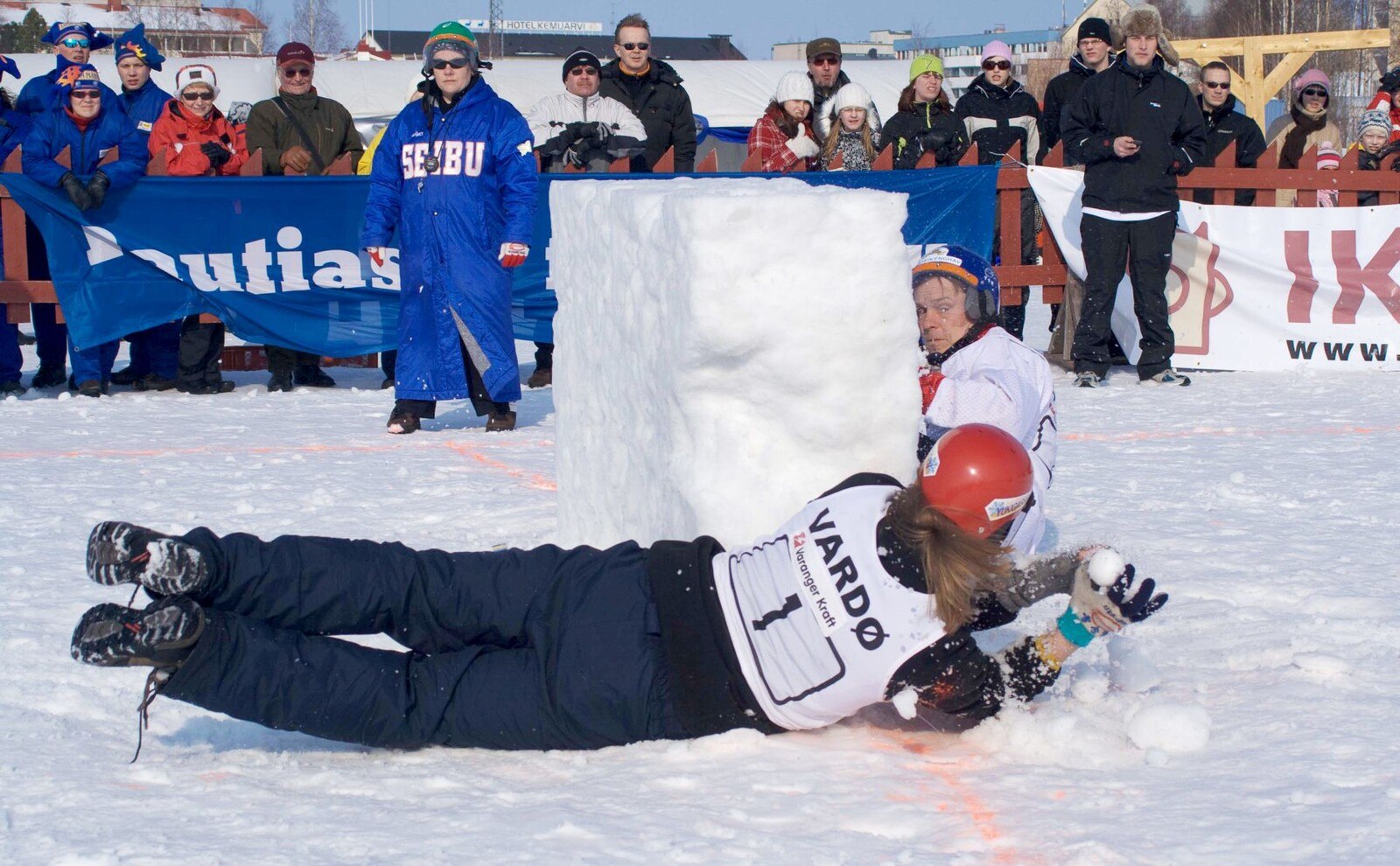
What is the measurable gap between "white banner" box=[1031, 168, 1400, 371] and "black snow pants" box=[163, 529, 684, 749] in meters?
6.87

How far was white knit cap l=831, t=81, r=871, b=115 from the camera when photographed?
371 inches

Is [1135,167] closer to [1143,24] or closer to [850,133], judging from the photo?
[1143,24]

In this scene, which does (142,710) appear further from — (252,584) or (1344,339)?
(1344,339)

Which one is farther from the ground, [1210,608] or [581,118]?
[581,118]

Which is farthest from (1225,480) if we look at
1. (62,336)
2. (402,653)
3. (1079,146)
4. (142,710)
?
(62,336)

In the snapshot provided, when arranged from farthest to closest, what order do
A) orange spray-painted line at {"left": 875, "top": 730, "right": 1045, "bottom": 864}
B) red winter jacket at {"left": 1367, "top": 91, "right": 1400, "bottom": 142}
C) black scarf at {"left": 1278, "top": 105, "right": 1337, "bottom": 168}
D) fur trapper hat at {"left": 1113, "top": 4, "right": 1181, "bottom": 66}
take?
red winter jacket at {"left": 1367, "top": 91, "right": 1400, "bottom": 142}
black scarf at {"left": 1278, "top": 105, "right": 1337, "bottom": 168}
fur trapper hat at {"left": 1113, "top": 4, "right": 1181, "bottom": 66}
orange spray-painted line at {"left": 875, "top": 730, "right": 1045, "bottom": 864}

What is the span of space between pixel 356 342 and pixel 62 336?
174 cm

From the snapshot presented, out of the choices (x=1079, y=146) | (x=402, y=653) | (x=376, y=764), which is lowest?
(x=376, y=764)

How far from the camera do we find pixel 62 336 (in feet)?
29.2

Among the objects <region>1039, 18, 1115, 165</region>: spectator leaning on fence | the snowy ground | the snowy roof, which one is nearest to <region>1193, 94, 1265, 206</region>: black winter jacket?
<region>1039, 18, 1115, 165</region>: spectator leaning on fence

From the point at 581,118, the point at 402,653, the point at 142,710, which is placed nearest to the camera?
the point at 142,710

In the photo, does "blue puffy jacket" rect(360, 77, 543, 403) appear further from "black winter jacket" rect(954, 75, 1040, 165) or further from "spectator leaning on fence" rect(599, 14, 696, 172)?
"black winter jacket" rect(954, 75, 1040, 165)

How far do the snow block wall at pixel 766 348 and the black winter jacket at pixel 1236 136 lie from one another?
695 cm

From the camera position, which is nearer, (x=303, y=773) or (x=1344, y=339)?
(x=303, y=773)
